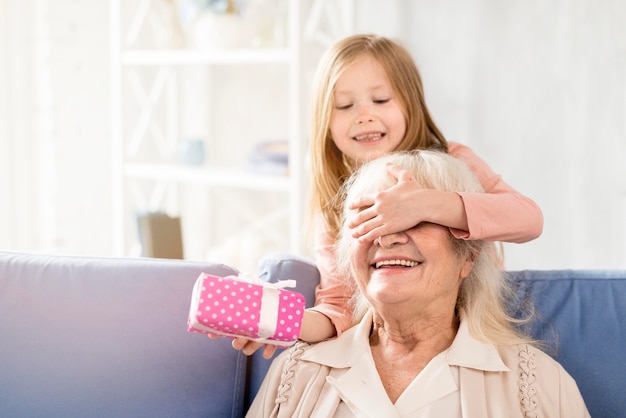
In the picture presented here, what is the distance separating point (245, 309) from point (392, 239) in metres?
0.32

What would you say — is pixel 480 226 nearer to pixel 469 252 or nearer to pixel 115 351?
pixel 469 252

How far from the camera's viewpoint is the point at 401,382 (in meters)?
1.62

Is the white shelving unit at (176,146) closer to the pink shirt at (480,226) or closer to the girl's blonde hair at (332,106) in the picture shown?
the girl's blonde hair at (332,106)

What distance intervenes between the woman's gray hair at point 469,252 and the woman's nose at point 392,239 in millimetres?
92

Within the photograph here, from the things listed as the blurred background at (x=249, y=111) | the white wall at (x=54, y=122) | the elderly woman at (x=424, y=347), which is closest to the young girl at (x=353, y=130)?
the elderly woman at (x=424, y=347)

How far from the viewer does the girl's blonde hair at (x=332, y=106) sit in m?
2.00

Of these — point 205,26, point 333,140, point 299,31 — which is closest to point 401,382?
point 333,140

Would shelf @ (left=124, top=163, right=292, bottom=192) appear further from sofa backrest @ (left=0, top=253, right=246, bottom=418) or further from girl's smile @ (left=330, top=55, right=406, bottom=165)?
sofa backrest @ (left=0, top=253, right=246, bottom=418)

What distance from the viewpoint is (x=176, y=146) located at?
4.03m

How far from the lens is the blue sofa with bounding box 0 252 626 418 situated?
175cm

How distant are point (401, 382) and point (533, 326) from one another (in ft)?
1.05

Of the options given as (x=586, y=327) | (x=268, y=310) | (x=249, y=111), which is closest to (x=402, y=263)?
(x=268, y=310)

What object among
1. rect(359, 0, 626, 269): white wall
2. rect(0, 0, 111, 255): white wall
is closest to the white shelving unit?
rect(0, 0, 111, 255): white wall

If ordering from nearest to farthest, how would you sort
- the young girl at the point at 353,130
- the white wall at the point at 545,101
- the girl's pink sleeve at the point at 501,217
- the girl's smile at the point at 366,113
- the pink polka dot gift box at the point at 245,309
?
the pink polka dot gift box at the point at 245,309, the girl's pink sleeve at the point at 501,217, the young girl at the point at 353,130, the girl's smile at the point at 366,113, the white wall at the point at 545,101
